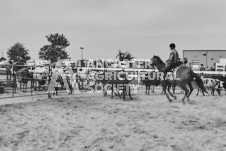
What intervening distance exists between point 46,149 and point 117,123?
231 centimetres

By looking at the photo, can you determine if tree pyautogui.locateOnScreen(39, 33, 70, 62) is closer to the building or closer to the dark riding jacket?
the building

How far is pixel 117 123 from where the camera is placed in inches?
260

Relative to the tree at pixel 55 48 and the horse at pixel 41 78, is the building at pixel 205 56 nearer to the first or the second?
the tree at pixel 55 48

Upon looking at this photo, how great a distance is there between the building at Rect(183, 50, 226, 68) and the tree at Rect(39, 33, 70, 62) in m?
33.3

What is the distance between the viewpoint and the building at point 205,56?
50188mm

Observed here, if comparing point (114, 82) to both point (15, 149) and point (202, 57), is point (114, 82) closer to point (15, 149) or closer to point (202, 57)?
point (15, 149)

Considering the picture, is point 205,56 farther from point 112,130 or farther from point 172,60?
point 112,130

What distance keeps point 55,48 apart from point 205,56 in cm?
3919

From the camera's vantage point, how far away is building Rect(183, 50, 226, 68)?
1976 inches

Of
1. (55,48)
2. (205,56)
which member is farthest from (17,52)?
(205,56)

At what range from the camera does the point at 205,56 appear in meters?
51.1

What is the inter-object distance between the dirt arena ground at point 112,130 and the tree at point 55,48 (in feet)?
186

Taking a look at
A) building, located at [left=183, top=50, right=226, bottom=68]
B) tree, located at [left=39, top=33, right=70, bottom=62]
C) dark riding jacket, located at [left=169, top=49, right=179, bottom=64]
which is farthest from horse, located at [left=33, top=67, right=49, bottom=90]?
tree, located at [left=39, top=33, right=70, bottom=62]

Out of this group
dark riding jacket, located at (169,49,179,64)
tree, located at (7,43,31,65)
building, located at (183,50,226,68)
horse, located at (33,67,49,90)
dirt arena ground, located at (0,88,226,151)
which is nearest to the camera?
dirt arena ground, located at (0,88,226,151)
